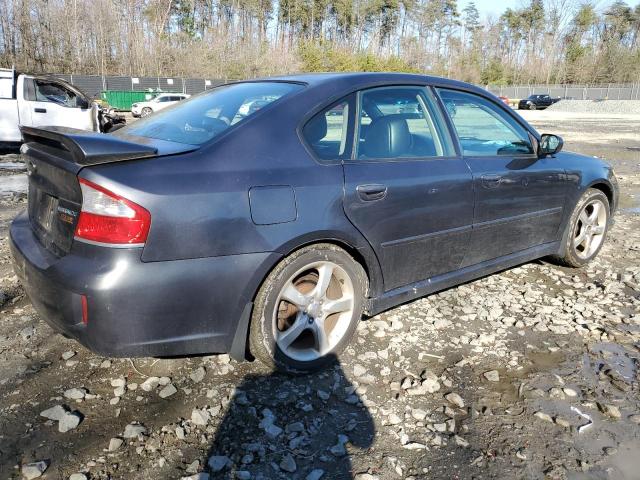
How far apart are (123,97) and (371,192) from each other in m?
36.1

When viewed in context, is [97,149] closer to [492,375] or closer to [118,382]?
[118,382]

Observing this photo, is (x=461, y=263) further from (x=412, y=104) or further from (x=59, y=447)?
(x=59, y=447)

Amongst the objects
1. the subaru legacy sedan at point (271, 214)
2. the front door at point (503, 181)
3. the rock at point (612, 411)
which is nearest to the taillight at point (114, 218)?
the subaru legacy sedan at point (271, 214)

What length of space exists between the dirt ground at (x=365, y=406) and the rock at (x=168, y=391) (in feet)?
0.03

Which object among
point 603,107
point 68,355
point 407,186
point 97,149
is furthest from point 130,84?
point 97,149

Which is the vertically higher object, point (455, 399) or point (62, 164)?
point (62, 164)

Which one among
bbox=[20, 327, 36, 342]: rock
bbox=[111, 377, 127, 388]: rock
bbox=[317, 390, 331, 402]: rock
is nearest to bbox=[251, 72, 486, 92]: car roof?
bbox=[317, 390, 331, 402]: rock

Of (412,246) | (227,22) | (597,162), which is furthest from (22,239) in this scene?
(227,22)

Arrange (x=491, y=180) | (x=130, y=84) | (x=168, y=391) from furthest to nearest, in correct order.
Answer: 1. (x=130, y=84)
2. (x=491, y=180)
3. (x=168, y=391)

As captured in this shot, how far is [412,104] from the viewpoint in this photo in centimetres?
337

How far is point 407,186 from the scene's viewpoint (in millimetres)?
3053

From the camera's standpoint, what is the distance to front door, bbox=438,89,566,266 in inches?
140

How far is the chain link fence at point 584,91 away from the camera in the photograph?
62.8 m

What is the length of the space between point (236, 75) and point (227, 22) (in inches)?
602
